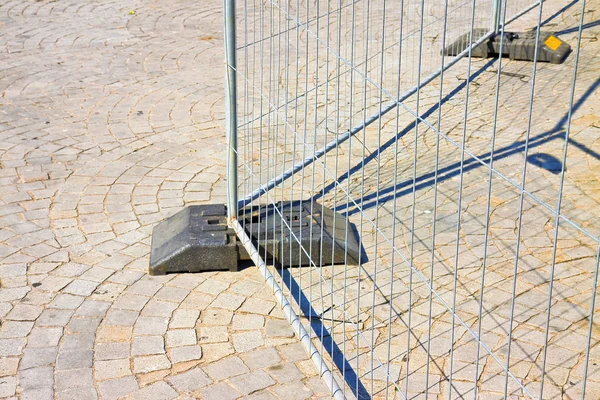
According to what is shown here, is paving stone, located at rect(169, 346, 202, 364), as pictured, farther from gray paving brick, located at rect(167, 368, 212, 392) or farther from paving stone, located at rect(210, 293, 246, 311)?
paving stone, located at rect(210, 293, 246, 311)

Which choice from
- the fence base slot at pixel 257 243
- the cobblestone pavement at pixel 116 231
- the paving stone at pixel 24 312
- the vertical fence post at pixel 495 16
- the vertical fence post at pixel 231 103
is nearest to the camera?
the cobblestone pavement at pixel 116 231

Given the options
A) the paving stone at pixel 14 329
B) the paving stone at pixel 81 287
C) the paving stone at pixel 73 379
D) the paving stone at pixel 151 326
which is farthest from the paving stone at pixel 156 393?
the paving stone at pixel 81 287

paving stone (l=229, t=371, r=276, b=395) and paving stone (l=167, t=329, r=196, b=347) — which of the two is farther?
paving stone (l=167, t=329, r=196, b=347)

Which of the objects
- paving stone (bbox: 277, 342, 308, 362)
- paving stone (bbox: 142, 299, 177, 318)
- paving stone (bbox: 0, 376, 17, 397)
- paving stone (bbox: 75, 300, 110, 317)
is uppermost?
paving stone (bbox: 0, 376, 17, 397)

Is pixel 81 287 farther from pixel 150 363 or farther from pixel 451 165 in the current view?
pixel 451 165

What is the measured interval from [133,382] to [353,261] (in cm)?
160

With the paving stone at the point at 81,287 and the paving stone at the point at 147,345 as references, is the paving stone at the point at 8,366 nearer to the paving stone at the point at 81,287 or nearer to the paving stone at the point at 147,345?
the paving stone at the point at 147,345

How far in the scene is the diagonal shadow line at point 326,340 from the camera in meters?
3.96

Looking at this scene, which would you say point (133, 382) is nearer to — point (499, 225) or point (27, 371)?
point (27, 371)

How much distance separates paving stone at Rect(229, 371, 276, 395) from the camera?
398 centimetres

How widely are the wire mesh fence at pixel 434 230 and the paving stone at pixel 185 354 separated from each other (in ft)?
1.71

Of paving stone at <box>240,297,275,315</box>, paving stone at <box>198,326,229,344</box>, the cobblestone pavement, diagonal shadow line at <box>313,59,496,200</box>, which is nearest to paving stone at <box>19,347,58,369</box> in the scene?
the cobblestone pavement

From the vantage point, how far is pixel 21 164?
6539 mm

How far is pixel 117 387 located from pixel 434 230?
1815 mm
